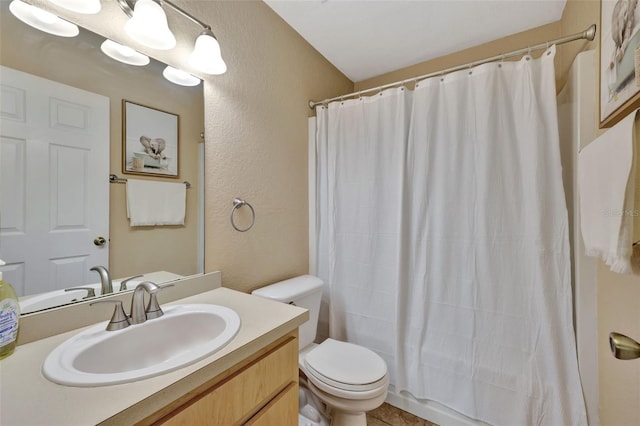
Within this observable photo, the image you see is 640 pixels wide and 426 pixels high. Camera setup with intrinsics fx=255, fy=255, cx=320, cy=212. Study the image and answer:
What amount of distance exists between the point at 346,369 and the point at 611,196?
120 cm

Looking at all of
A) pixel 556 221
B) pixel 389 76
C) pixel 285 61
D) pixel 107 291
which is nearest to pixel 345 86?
pixel 389 76

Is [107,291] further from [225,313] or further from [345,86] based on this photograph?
[345,86]

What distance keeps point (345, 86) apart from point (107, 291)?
2208 mm

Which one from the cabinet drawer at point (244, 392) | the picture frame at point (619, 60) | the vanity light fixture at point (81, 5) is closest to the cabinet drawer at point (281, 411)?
the cabinet drawer at point (244, 392)

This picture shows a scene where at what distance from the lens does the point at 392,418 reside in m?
1.54

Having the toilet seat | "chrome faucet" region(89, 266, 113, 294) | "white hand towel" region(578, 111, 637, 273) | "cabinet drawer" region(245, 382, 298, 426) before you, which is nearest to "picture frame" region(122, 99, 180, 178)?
"chrome faucet" region(89, 266, 113, 294)

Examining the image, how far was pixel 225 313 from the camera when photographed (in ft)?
3.04

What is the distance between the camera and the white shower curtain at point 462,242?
4.00 ft

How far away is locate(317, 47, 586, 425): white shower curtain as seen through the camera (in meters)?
1.22

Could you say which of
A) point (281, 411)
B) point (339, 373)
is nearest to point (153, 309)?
point (281, 411)

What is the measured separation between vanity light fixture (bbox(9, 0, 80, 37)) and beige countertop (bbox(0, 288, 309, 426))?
0.97 meters

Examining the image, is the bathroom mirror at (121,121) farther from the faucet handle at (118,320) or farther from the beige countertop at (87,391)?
the beige countertop at (87,391)

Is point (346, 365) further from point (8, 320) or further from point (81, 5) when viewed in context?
point (81, 5)

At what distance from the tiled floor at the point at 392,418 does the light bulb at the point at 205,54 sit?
6.78 ft
